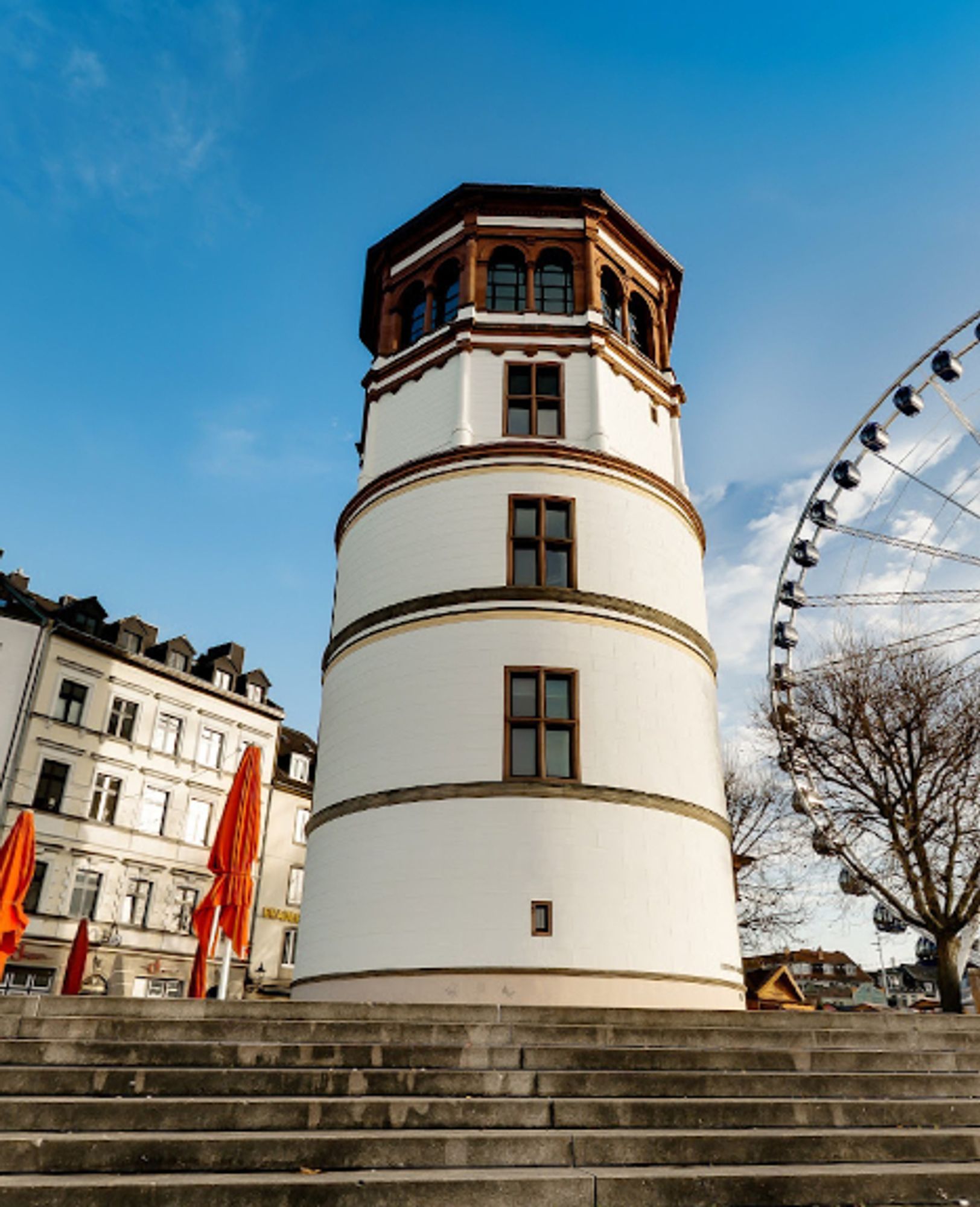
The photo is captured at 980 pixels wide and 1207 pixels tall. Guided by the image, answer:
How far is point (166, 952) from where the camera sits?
36.0 meters

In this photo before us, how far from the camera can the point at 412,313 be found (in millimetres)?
24016

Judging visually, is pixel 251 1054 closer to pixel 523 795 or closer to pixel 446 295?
pixel 523 795

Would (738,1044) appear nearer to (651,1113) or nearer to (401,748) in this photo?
(651,1113)

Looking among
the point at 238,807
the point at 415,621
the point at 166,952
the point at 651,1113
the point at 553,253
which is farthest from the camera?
the point at 166,952

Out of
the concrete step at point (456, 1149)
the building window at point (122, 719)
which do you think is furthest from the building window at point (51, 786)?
the concrete step at point (456, 1149)

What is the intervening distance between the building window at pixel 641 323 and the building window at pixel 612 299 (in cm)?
62

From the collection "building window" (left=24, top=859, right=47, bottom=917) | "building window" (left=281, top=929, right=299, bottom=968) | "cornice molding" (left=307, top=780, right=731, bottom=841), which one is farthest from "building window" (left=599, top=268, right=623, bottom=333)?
"building window" (left=281, top=929, right=299, bottom=968)

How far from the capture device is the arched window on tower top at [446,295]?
22.9 m

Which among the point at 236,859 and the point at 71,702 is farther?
the point at 71,702

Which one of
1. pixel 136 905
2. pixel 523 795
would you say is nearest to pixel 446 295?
pixel 523 795

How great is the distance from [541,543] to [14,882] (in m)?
11.4

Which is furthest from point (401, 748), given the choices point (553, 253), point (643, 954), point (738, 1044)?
point (553, 253)

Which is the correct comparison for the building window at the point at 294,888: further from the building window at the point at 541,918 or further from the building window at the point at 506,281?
the building window at the point at 506,281

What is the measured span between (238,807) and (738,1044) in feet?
29.6
